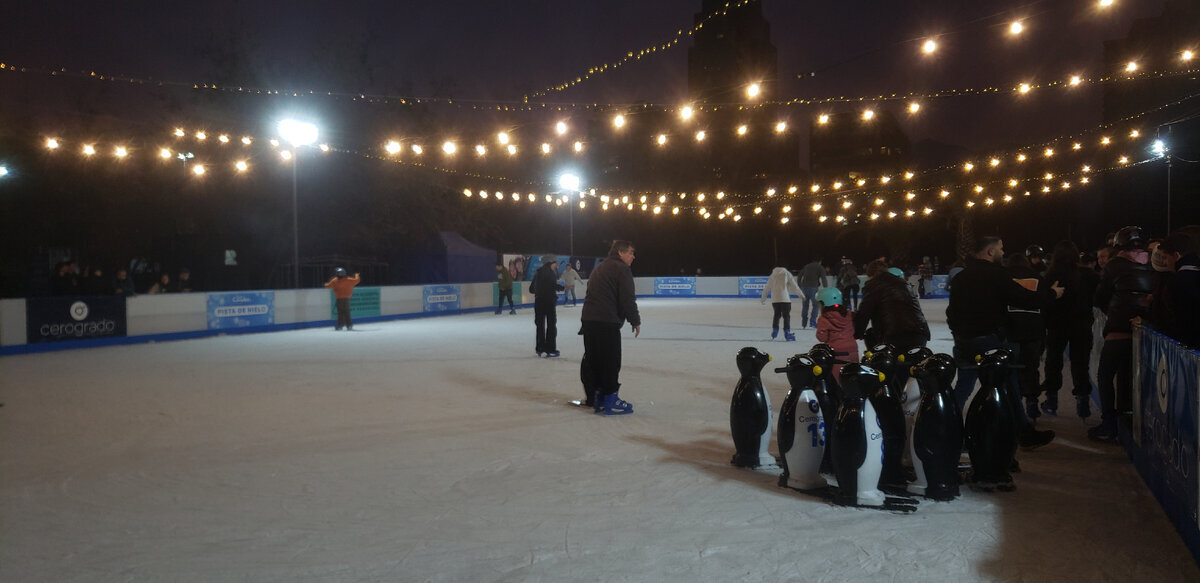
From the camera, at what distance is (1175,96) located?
74.5ft

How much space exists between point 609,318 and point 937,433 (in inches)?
130

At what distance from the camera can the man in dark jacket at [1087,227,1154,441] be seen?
5.70 m

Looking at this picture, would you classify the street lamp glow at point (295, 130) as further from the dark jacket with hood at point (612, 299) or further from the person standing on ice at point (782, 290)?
the dark jacket with hood at point (612, 299)

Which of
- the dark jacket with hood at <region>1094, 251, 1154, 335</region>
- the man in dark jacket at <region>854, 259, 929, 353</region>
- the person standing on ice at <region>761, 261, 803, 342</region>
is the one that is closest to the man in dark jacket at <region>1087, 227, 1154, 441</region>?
the dark jacket with hood at <region>1094, 251, 1154, 335</region>

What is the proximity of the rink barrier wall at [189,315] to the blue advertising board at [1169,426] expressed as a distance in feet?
54.6

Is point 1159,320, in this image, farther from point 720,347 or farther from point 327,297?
point 327,297

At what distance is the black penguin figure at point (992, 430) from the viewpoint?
15.0 feet

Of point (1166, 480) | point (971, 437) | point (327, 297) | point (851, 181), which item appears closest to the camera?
point (1166, 480)

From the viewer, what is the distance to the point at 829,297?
6.83 m

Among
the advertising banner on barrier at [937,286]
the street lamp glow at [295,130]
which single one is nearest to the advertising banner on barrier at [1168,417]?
the street lamp glow at [295,130]

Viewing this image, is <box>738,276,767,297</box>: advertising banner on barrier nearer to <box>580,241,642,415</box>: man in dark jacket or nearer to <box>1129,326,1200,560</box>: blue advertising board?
<box>580,241,642,415</box>: man in dark jacket

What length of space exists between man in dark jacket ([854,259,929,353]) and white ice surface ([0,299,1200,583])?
1096mm

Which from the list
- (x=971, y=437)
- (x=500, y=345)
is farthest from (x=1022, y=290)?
(x=500, y=345)

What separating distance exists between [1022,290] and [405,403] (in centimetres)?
560
